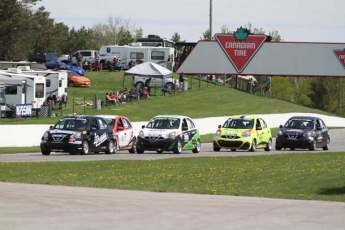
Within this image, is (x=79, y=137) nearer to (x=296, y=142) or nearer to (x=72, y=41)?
(x=296, y=142)

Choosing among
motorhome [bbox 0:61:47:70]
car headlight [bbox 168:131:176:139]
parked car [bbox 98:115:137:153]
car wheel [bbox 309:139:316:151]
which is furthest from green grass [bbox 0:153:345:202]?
motorhome [bbox 0:61:47:70]

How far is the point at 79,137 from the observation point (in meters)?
31.4

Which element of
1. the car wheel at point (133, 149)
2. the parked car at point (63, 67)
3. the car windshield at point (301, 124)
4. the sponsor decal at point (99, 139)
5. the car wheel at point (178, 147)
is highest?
the parked car at point (63, 67)

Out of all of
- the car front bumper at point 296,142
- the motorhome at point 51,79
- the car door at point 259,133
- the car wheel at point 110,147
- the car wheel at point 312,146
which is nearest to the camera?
the car wheel at point 110,147

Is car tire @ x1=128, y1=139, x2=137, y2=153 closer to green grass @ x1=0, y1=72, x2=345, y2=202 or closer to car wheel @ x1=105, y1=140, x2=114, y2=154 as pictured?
car wheel @ x1=105, y1=140, x2=114, y2=154

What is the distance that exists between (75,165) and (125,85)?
44.4 m

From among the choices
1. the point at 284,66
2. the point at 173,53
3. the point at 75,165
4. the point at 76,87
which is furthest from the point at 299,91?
the point at 75,165

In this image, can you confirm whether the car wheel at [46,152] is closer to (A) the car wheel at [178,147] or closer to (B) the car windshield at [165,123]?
(B) the car windshield at [165,123]

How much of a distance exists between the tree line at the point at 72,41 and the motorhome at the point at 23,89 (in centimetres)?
2954

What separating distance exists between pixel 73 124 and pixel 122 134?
239 cm

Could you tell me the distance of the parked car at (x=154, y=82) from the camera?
64688 millimetres

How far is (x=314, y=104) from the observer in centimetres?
12756

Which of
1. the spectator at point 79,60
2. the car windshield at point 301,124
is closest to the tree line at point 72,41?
the spectator at point 79,60

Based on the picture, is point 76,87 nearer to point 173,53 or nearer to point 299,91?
point 173,53
